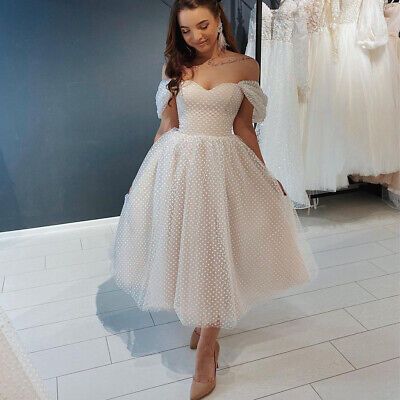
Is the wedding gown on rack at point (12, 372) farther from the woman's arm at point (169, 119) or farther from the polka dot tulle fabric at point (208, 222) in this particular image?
the woman's arm at point (169, 119)

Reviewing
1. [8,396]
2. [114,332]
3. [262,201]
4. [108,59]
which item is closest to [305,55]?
[108,59]

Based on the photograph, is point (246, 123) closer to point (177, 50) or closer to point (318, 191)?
point (177, 50)

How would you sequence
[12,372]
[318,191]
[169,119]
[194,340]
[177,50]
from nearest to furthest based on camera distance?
[12,372] < [177,50] < [169,119] < [194,340] < [318,191]

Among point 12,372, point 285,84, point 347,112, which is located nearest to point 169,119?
point 12,372

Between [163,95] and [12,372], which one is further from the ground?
[163,95]

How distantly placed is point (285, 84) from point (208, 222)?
5.15 feet

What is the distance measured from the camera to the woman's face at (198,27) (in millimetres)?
1361

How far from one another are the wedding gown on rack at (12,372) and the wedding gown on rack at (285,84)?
6.78 ft

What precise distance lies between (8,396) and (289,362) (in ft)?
3.79

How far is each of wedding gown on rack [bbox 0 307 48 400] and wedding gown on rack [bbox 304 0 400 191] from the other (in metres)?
2.28

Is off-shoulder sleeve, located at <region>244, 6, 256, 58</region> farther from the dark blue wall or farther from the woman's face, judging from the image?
the woman's face

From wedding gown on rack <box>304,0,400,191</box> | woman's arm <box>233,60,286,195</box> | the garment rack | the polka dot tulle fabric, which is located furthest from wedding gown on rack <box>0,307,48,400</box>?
wedding gown on rack <box>304,0,400,191</box>

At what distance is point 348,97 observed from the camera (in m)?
2.73

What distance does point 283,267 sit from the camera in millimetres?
1583
